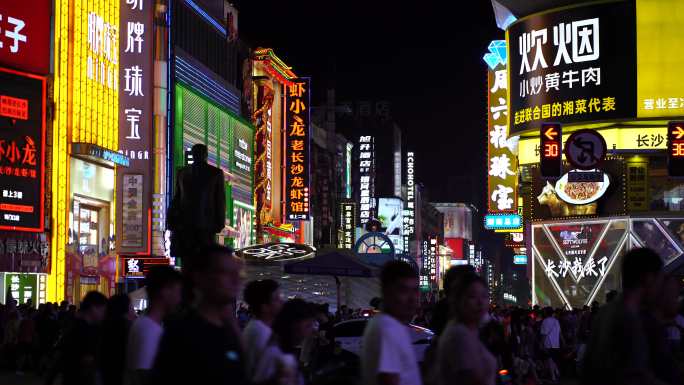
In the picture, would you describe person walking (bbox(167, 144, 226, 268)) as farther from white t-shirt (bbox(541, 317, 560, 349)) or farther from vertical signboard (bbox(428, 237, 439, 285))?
vertical signboard (bbox(428, 237, 439, 285))

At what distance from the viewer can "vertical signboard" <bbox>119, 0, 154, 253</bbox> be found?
46500 millimetres

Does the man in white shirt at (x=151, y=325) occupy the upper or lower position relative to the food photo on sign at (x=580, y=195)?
lower

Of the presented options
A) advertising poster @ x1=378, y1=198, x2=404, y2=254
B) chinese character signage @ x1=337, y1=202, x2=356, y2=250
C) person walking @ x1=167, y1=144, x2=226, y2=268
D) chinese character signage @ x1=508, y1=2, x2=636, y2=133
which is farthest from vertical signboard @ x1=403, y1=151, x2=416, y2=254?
person walking @ x1=167, y1=144, x2=226, y2=268

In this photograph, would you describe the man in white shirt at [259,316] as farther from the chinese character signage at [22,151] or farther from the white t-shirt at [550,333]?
the chinese character signage at [22,151]

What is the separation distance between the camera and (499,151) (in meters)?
56.9

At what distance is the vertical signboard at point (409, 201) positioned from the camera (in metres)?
126

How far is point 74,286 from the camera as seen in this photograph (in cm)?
4091

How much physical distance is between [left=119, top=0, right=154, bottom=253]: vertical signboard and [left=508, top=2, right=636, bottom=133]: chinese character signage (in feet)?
48.7

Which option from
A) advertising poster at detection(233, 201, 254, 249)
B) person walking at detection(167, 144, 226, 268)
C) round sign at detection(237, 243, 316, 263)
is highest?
advertising poster at detection(233, 201, 254, 249)

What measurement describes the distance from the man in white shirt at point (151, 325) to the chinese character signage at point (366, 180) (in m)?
95.0

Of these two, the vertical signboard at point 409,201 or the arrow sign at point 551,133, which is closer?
the arrow sign at point 551,133

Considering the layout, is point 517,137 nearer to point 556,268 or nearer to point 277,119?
point 556,268

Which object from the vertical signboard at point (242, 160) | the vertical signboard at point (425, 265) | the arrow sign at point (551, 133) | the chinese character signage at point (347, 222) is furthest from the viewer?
the vertical signboard at point (425, 265)

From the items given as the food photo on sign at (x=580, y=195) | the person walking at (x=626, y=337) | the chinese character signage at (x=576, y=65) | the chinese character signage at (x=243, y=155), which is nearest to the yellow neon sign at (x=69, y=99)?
the food photo on sign at (x=580, y=195)
